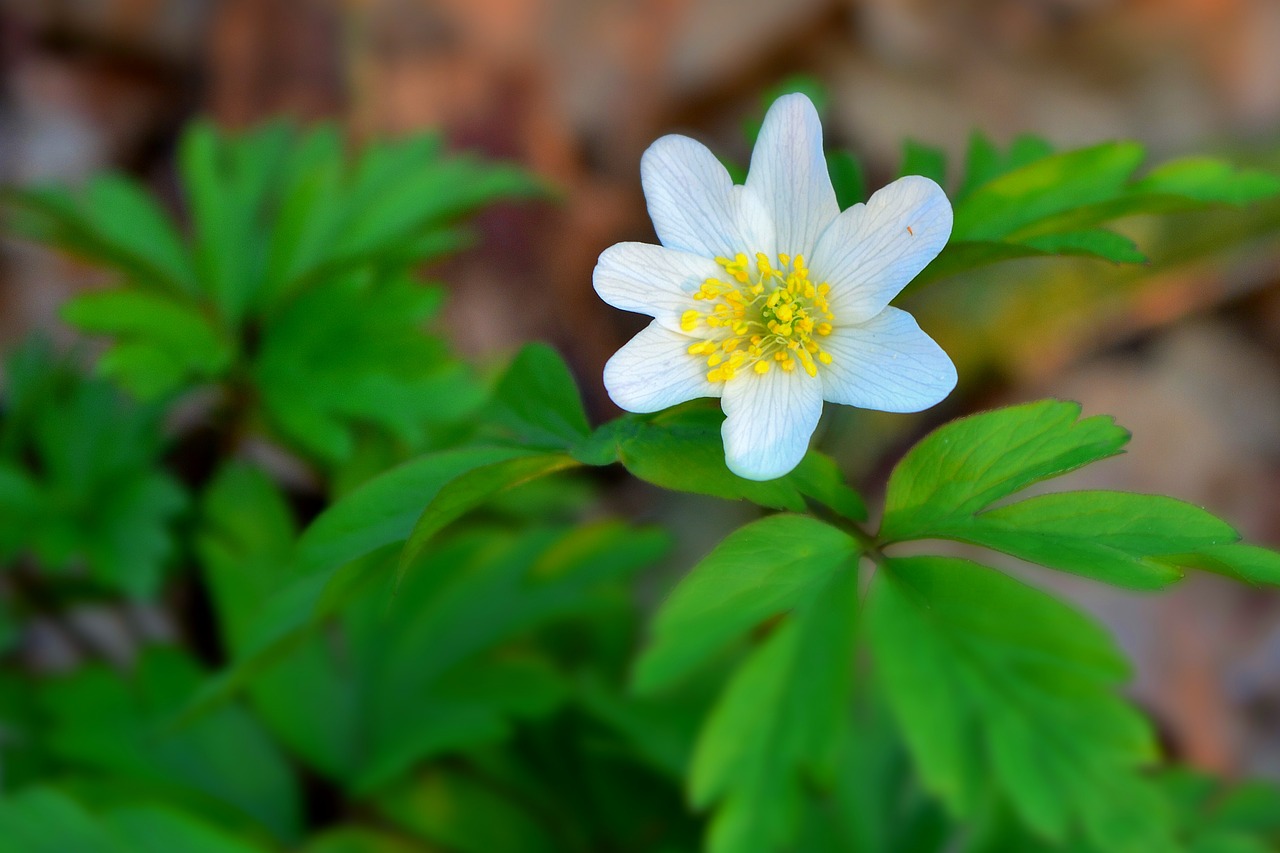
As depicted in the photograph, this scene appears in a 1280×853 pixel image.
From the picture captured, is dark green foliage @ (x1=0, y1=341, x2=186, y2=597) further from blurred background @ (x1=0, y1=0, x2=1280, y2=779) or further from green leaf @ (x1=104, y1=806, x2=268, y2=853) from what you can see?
blurred background @ (x1=0, y1=0, x2=1280, y2=779)

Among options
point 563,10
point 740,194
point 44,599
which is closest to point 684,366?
point 740,194

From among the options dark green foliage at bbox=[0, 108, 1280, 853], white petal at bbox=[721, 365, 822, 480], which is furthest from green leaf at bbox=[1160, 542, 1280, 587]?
white petal at bbox=[721, 365, 822, 480]

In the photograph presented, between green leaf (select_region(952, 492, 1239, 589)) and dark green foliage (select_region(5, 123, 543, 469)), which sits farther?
dark green foliage (select_region(5, 123, 543, 469))

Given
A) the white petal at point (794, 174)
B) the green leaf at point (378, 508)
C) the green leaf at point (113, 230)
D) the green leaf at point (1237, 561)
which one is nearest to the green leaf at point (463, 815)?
the green leaf at point (378, 508)

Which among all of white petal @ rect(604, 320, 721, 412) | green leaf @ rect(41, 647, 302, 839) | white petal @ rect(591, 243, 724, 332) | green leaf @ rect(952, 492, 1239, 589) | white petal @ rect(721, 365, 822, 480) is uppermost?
white petal @ rect(591, 243, 724, 332)

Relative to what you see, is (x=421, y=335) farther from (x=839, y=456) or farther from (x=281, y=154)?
(x=839, y=456)

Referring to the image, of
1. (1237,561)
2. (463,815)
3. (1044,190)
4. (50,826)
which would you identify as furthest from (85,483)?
(1237,561)
